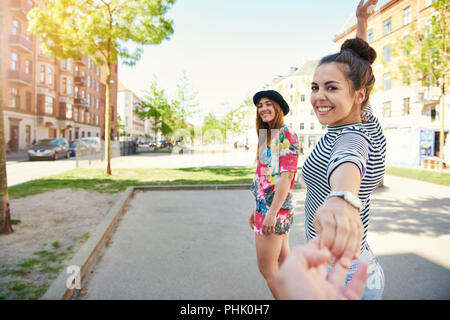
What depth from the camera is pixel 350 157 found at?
1073 millimetres

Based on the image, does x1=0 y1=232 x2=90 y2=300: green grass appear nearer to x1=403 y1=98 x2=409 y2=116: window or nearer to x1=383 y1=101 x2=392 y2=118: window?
x1=403 y1=98 x2=409 y2=116: window

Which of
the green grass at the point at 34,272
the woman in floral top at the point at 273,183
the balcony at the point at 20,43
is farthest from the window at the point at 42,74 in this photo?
the woman in floral top at the point at 273,183

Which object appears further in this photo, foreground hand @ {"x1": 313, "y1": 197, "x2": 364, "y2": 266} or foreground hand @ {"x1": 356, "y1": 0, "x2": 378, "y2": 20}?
foreground hand @ {"x1": 356, "y1": 0, "x2": 378, "y2": 20}

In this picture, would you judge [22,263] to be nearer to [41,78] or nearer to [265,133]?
[265,133]

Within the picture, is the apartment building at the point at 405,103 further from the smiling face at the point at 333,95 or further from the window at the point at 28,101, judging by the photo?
the window at the point at 28,101

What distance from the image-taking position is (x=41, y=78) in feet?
123

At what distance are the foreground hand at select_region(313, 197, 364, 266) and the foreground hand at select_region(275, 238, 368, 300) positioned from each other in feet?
0.13

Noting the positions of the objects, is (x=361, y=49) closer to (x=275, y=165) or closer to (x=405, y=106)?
(x=275, y=165)

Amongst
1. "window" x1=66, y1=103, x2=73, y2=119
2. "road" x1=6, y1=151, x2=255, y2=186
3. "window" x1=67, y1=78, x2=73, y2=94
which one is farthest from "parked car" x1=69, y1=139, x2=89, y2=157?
"window" x1=67, y1=78, x2=73, y2=94

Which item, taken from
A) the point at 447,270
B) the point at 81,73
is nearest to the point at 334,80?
the point at 447,270

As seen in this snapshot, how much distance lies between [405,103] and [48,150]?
3219 cm

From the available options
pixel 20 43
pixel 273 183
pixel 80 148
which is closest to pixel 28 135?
pixel 20 43

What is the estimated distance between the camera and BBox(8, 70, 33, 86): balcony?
31.1 metres
